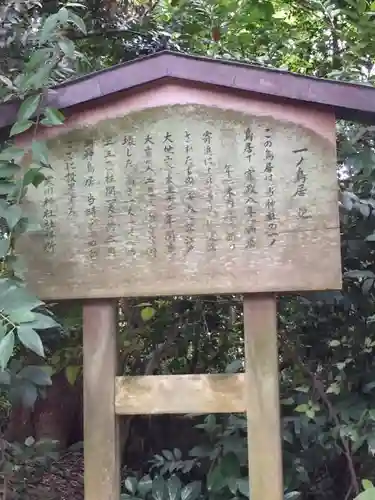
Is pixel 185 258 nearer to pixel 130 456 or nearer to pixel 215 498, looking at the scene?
pixel 215 498

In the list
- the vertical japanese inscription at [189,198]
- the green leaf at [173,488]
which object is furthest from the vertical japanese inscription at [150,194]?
the green leaf at [173,488]

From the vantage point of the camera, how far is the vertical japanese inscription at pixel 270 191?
204 centimetres

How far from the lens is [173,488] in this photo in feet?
8.45

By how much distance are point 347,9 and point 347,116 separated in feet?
4.49

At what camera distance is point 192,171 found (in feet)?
6.95

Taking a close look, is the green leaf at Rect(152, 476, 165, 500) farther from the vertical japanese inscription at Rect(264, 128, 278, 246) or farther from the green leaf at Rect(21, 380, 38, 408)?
the vertical japanese inscription at Rect(264, 128, 278, 246)

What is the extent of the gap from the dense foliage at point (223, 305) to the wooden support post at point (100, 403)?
6.2 inches

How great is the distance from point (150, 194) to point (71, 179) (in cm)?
30

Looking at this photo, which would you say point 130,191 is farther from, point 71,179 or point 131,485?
point 131,485

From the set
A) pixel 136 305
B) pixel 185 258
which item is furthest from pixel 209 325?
pixel 185 258

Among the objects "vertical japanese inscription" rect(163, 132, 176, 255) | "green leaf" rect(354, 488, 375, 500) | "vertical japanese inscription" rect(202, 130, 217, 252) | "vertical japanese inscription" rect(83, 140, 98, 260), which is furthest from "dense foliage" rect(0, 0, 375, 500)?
"vertical japanese inscription" rect(202, 130, 217, 252)

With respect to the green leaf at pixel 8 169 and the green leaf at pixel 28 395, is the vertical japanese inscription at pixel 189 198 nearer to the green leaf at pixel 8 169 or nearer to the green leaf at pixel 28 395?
the green leaf at pixel 8 169

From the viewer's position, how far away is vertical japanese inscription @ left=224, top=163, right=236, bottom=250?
2064mm

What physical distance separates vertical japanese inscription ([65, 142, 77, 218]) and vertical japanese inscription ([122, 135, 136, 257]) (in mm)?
193
